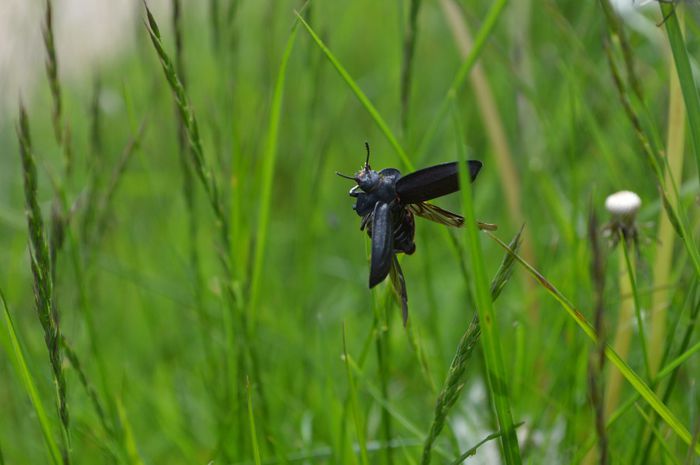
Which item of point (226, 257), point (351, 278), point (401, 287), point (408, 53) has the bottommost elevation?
point (401, 287)

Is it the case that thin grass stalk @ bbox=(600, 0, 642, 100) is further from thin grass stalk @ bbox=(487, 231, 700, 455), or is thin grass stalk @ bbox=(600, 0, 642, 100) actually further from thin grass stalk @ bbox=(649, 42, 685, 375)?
thin grass stalk @ bbox=(487, 231, 700, 455)

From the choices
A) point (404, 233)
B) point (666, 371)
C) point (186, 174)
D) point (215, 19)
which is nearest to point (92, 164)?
point (186, 174)

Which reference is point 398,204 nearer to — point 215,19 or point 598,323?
point 598,323

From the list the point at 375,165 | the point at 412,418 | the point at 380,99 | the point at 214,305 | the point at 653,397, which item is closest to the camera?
the point at 653,397

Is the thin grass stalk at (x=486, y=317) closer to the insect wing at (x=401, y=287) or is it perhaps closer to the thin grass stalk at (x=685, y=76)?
the insect wing at (x=401, y=287)

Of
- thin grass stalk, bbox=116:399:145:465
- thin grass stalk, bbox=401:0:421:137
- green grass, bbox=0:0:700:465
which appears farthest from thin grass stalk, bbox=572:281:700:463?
thin grass stalk, bbox=116:399:145:465

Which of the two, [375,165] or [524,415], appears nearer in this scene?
[524,415]

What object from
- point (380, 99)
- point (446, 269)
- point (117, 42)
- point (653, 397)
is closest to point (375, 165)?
point (446, 269)

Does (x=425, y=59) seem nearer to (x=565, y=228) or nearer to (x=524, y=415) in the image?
(x=565, y=228)

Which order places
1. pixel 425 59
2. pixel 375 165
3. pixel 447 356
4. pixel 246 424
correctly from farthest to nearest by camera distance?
pixel 425 59 → pixel 375 165 → pixel 447 356 → pixel 246 424
